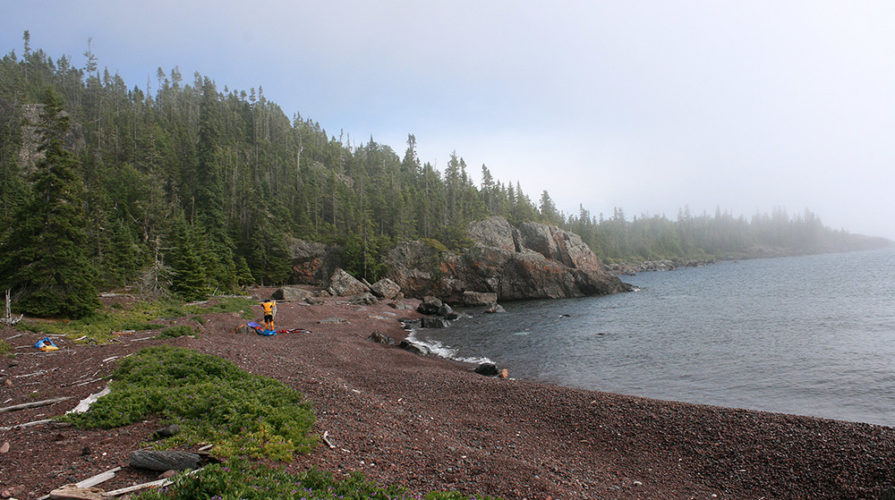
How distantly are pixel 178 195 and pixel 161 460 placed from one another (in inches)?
2679

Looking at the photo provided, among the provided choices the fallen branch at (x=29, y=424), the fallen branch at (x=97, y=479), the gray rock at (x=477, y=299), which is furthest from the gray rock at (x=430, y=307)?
the fallen branch at (x=97, y=479)

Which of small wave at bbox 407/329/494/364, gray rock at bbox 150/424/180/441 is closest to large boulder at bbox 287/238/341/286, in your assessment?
small wave at bbox 407/329/494/364

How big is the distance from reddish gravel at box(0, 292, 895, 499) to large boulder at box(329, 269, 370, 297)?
121 ft

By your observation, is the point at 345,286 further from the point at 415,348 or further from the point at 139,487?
the point at 139,487

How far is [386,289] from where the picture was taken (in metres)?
55.7

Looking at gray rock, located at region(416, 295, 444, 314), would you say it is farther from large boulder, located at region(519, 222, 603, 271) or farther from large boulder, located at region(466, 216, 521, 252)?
large boulder, located at region(519, 222, 603, 271)

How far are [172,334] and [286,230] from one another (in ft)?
167

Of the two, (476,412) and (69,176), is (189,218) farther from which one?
(476,412)

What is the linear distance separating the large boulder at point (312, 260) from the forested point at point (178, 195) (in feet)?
8.65

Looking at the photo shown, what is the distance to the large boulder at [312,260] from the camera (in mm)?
62656

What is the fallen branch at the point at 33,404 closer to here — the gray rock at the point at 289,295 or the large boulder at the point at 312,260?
the gray rock at the point at 289,295

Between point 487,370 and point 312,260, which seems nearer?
point 487,370

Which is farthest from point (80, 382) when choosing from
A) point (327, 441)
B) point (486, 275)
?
point (486, 275)

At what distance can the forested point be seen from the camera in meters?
22.2
